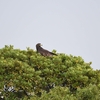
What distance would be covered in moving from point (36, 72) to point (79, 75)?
2201mm

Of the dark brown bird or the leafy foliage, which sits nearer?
the leafy foliage

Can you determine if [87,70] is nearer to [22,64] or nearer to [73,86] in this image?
[73,86]

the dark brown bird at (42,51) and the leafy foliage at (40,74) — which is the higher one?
the dark brown bird at (42,51)

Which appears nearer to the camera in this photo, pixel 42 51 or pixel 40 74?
pixel 40 74

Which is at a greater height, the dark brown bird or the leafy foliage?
the dark brown bird

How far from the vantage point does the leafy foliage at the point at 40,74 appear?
19.7 meters

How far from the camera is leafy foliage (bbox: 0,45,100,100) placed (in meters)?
19.7

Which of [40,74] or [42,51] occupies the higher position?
[42,51]

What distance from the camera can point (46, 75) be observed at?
20500 mm

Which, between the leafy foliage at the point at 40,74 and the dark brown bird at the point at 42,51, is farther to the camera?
the dark brown bird at the point at 42,51

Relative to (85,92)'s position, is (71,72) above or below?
above

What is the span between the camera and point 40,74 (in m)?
20.5

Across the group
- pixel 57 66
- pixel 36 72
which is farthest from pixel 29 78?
pixel 57 66

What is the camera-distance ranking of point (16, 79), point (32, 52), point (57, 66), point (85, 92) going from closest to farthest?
point (85, 92) < point (16, 79) < point (57, 66) < point (32, 52)
